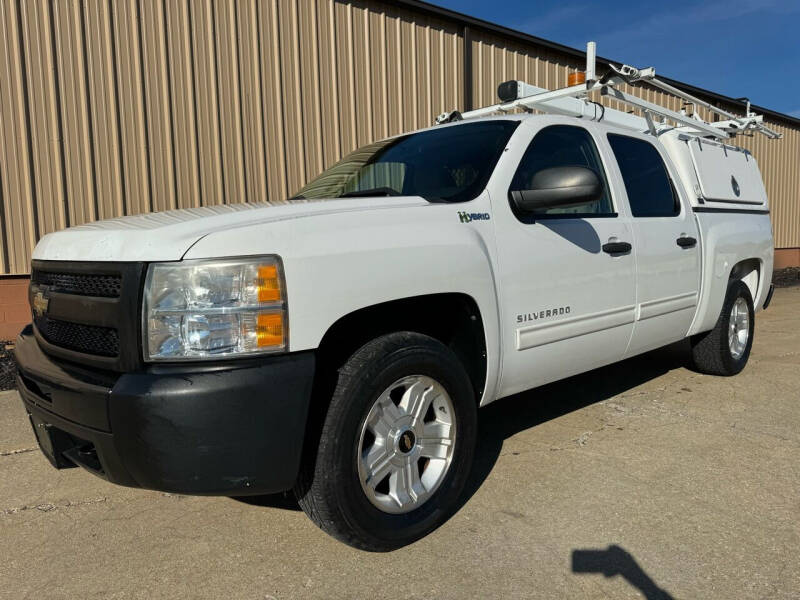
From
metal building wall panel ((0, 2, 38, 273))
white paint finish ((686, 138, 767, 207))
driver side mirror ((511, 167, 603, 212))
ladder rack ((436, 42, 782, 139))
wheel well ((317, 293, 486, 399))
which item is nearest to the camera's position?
wheel well ((317, 293, 486, 399))

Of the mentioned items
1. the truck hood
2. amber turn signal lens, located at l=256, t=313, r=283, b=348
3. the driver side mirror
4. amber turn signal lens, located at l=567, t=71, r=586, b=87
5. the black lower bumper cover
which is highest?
amber turn signal lens, located at l=567, t=71, r=586, b=87

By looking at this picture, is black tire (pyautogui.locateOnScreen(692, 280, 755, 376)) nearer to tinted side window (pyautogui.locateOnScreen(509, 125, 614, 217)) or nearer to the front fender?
tinted side window (pyautogui.locateOnScreen(509, 125, 614, 217))

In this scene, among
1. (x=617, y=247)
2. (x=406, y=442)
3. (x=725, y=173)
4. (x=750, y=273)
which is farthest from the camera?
(x=750, y=273)

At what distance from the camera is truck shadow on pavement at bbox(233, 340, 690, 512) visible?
9.78 feet

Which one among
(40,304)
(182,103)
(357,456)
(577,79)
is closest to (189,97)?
(182,103)

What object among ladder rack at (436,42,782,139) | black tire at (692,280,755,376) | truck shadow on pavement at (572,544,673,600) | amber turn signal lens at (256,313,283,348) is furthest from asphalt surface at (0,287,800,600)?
ladder rack at (436,42,782,139)

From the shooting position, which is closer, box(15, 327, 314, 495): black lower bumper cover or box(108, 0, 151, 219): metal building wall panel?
box(15, 327, 314, 495): black lower bumper cover

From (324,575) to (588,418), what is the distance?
7.47ft

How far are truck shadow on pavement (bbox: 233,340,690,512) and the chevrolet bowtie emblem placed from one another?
3.99 ft

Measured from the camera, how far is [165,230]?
202cm

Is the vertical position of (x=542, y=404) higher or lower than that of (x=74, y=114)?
lower

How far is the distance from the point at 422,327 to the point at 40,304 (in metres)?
1.61

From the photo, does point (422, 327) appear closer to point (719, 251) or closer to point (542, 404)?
point (542, 404)

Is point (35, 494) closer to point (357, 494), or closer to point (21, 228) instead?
point (357, 494)
